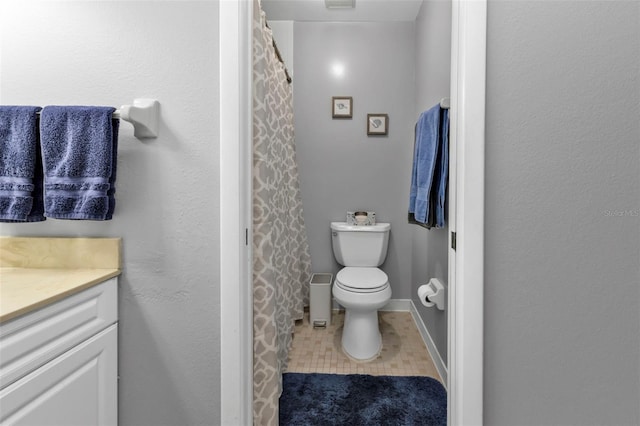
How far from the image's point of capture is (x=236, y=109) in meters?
0.92

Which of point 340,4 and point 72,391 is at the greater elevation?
point 340,4

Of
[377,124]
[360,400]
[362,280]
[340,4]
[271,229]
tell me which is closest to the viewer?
[271,229]

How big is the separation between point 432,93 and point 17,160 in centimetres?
197

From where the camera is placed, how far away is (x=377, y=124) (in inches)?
97.4

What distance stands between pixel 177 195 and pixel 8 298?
0.46m

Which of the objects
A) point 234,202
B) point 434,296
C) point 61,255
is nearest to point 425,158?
point 434,296

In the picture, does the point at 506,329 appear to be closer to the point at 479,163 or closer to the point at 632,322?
the point at 632,322

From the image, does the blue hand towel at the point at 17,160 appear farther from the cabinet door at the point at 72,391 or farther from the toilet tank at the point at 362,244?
the toilet tank at the point at 362,244

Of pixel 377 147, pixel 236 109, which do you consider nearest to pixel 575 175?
pixel 236 109

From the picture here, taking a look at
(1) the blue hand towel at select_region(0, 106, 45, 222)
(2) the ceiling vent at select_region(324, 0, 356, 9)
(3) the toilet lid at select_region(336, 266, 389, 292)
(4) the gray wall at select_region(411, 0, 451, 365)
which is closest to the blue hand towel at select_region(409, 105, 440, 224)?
(4) the gray wall at select_region(411, 0, 451, 365)

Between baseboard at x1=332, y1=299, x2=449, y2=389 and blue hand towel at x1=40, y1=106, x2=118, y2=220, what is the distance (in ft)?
4.49

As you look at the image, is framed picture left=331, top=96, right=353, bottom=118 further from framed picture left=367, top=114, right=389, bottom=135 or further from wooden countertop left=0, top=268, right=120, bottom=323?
wooden countertop left=0, top=268, right=120, bottom=323

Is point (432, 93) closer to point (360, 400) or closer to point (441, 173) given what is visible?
point (441, 173)

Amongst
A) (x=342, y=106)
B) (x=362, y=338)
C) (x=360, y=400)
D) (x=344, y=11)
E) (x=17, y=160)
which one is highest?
(x=344, y=11)
